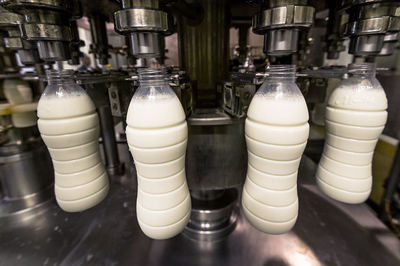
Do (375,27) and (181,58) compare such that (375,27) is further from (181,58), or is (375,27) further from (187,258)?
(187,258)

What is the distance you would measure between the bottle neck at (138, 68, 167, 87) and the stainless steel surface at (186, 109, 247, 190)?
3.7 inches

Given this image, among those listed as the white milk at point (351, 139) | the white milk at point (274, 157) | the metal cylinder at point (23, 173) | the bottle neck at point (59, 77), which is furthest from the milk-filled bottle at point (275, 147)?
the metal cylinder at point (23, 173)

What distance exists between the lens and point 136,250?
50cm

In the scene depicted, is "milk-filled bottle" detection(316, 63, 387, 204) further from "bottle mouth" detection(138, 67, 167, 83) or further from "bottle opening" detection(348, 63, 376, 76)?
"bottle mouth" detection(138, 67, 167, 83)

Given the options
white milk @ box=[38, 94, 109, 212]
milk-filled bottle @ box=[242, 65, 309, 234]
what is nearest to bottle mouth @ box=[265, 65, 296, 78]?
milk-filled bottle @ box=[242, 65, 309, 234]

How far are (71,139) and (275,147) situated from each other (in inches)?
13.1

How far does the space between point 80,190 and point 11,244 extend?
0.33 metres

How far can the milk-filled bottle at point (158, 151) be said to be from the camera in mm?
293

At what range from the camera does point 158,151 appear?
297 mm

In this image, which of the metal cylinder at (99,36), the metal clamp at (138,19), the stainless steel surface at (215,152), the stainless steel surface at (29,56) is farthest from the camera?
the metal cylinder at (99,36)

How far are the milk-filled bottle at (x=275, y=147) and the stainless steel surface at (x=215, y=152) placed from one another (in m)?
0.08

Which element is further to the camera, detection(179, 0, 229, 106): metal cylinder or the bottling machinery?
detection(179, 0, 229, 106): metal cylinder

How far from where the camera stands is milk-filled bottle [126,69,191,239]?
11.5 inches

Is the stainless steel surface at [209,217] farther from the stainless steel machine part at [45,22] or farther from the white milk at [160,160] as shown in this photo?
the stainless steel machine part at [45,22]
